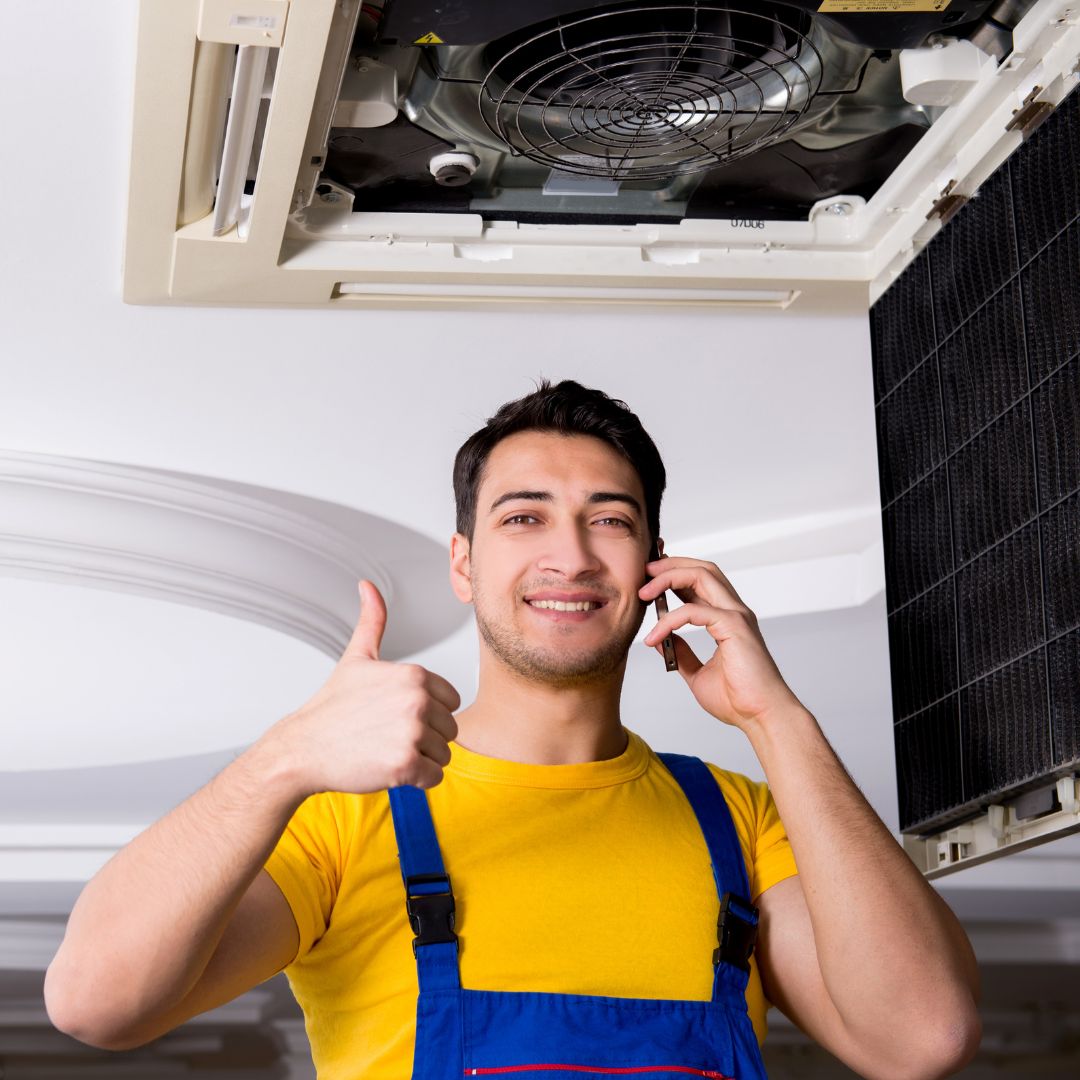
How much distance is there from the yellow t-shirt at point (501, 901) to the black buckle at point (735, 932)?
0.05 feet

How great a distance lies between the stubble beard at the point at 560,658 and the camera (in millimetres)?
1693

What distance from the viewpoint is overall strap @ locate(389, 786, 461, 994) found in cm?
150

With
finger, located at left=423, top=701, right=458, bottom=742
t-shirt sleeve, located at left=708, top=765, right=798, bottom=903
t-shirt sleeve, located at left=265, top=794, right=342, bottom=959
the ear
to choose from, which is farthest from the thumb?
t-shirt sleeve, located at left=708, top=765, right=798, bottom=903

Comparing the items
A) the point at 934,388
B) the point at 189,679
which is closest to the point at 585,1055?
the point at 934,388

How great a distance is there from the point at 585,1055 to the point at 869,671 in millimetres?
3134

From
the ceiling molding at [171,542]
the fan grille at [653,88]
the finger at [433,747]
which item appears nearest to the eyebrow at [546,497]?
the fan grille at [653,88]

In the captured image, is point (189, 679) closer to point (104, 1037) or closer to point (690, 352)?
point (690, 352)

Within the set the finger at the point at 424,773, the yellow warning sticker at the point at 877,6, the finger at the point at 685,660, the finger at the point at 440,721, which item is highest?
the yellow warning sticker at the point at 877,6

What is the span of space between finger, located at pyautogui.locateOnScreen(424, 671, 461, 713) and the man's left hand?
0.35m

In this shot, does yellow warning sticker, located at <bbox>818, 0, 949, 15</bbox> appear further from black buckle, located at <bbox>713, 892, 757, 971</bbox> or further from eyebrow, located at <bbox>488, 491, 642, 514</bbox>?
black buckle, located at <bbox>713, 892, 757, 971</bbox>

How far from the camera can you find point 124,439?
3.07 meters

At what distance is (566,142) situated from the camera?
1.82 m

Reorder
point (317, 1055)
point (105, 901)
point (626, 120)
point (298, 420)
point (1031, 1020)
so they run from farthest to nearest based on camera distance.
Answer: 1. point (1031, 1020)
2. point (298, 420)
3. point (626, 120)
4. point (317, 1055)
5. point (105, 901)

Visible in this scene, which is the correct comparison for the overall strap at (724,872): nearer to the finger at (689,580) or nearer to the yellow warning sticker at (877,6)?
the finger at (689,580)
